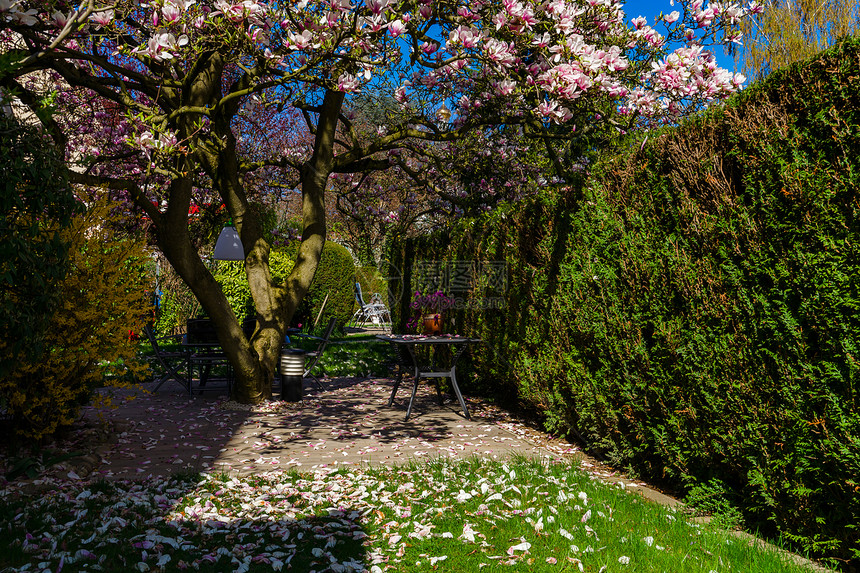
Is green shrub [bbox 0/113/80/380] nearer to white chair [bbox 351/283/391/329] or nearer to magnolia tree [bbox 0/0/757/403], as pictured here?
magnolia tree [bbox 0/0/757/403]

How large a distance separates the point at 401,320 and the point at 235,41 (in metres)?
7.51

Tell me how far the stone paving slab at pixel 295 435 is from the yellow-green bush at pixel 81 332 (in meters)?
0.47

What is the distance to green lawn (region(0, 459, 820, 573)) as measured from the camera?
2.94 metres

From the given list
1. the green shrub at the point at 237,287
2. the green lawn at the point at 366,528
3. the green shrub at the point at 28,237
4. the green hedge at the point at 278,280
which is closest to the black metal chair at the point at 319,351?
the green hedge at the point at 278,280

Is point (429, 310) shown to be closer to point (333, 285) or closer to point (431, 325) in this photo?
point (431, 325)

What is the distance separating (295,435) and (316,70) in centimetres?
346

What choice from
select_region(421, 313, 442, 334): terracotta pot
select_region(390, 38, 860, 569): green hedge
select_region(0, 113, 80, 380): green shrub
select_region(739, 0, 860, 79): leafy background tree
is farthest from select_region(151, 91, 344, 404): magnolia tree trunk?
select_region(739, 0, 860, 79): leafy background tree

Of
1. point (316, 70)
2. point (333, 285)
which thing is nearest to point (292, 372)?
point (316, 70)

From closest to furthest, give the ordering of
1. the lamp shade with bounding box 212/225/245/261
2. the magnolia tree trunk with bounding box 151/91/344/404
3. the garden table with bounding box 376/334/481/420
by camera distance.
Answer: the garden table with bounding box 376/334/481/420 < the magnolia tree trunk with bounding box 151/91/344/404 < the lamp shade with bounding box 212/225/245/261

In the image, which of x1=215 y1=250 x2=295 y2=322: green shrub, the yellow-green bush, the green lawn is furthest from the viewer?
x1=215 y1=250 x2=295 y2=322: green shrub

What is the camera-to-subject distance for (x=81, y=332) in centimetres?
473

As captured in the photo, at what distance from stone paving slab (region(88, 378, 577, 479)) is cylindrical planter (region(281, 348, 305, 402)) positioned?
15 centimetres

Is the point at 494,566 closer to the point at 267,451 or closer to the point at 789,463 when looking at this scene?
the point at 789,463

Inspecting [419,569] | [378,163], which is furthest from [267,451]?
[378,163]
